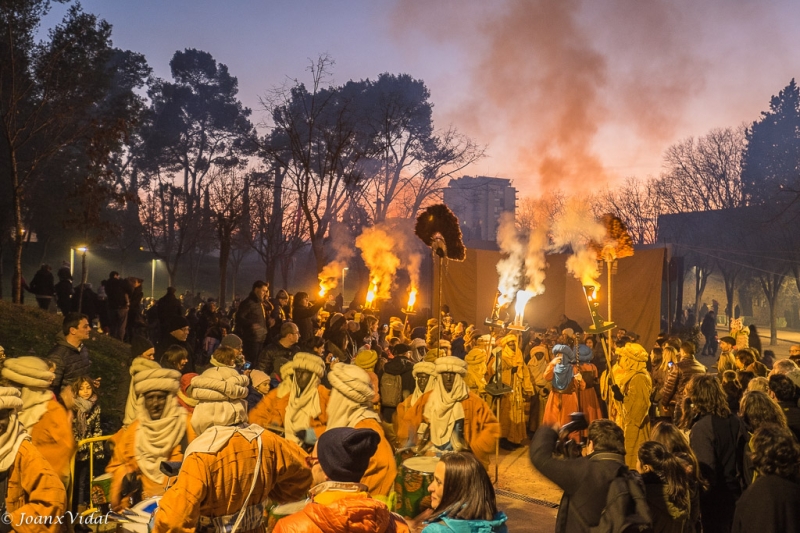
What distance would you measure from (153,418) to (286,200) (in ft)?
107

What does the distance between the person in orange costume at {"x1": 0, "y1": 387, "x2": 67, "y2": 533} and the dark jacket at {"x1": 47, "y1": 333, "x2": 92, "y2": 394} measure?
3.25 metres

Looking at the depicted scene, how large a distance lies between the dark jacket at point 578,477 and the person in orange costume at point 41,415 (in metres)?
3.34

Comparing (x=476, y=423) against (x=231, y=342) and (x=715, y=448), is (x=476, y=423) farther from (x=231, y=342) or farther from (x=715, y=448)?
(x=231, y=342)

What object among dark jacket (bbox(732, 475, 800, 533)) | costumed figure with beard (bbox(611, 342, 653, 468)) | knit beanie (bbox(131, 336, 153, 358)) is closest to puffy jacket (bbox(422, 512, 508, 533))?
dark jacket (bbox(732, 475, 800, 533))

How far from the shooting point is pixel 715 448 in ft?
19.1

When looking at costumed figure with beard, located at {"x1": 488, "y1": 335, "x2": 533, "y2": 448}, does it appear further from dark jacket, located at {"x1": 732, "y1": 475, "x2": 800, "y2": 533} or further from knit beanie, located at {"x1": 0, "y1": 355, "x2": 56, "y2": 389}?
knit beanie, located at {"x1": 0, "y1": 355, "x2": 56, "y2": 389}

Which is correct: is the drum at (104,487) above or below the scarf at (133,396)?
below

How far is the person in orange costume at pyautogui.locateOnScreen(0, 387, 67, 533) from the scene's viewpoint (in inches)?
153

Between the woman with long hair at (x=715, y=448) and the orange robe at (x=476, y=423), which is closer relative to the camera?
the woman with long hair at (x=715, y=448)

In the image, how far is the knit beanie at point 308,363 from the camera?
6598 mm

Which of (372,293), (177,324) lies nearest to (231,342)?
(177,324)

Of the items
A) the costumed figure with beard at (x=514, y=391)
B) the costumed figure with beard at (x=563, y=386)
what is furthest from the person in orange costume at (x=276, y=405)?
the costumed figure with beard at (x=514, y=391)

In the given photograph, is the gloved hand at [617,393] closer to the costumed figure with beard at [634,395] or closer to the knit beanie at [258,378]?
the costumed figure with beard at [634,395]

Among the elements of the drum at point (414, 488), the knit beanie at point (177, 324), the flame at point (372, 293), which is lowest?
the drum at point (414, 488)
